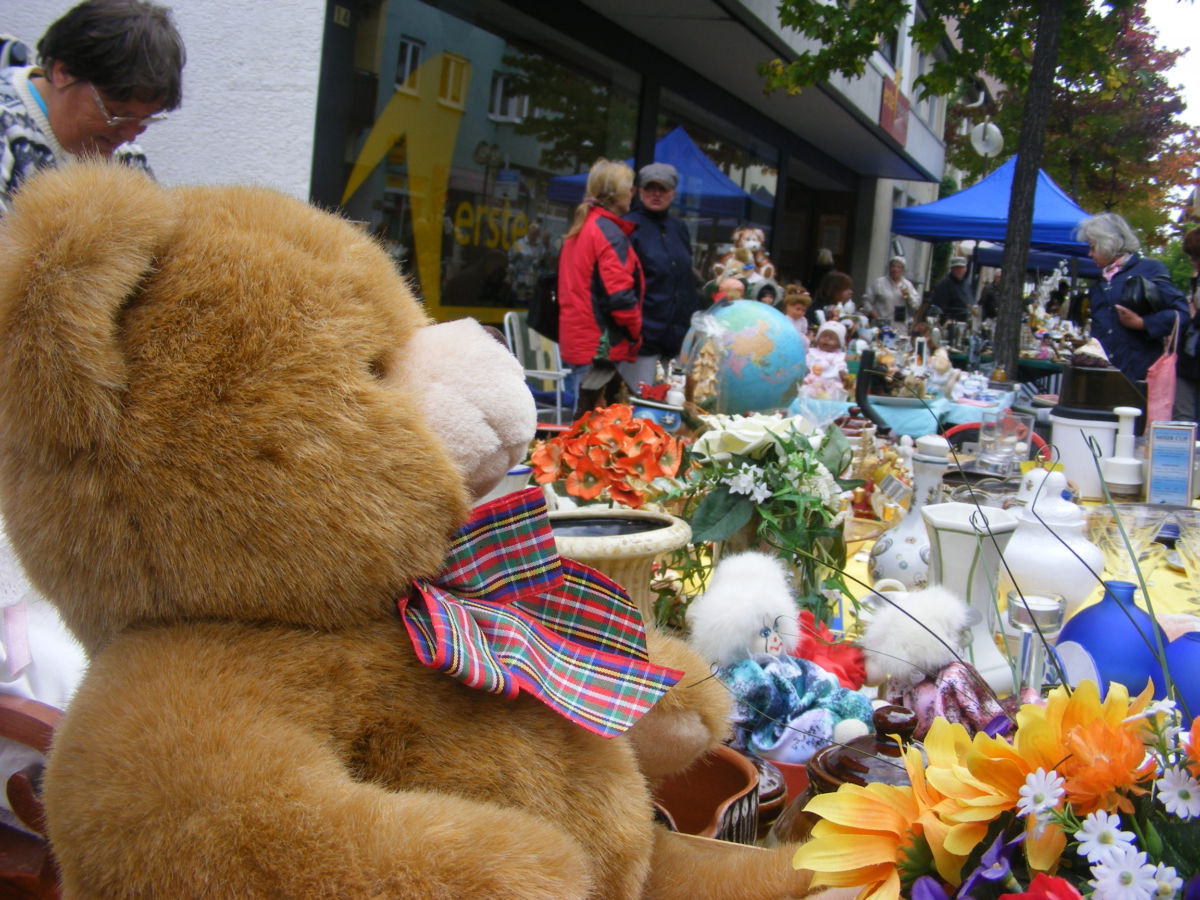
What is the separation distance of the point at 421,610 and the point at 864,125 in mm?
14430

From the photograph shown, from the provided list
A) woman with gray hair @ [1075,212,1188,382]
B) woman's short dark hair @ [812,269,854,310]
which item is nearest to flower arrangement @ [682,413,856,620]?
woman with gray hair @ [1075,212,1188,382]

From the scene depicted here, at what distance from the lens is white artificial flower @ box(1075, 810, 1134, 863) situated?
18.8 inches

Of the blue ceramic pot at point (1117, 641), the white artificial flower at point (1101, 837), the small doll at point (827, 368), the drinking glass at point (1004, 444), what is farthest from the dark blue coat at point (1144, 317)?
the white artificial flower at point (1101, 837)

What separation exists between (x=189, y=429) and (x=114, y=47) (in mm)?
1484

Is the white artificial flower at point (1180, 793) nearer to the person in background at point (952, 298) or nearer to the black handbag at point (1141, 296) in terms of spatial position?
the black handbag at point (1141, 296)

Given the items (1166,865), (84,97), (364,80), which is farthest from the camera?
(364,80)

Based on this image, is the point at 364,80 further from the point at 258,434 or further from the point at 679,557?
the point at 258,434

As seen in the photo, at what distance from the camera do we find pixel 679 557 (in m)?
1.73

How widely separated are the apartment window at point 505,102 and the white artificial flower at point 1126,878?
20.8 feet

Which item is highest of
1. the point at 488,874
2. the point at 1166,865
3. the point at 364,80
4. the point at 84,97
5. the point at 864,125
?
the point at 864,125

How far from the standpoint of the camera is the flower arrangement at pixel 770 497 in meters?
1.73

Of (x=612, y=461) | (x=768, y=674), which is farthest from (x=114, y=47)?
(x=768, y=674)

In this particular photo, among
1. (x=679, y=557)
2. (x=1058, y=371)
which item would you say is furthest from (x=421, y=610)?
(x=1058, y=371)

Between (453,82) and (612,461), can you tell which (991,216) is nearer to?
(453,82)
